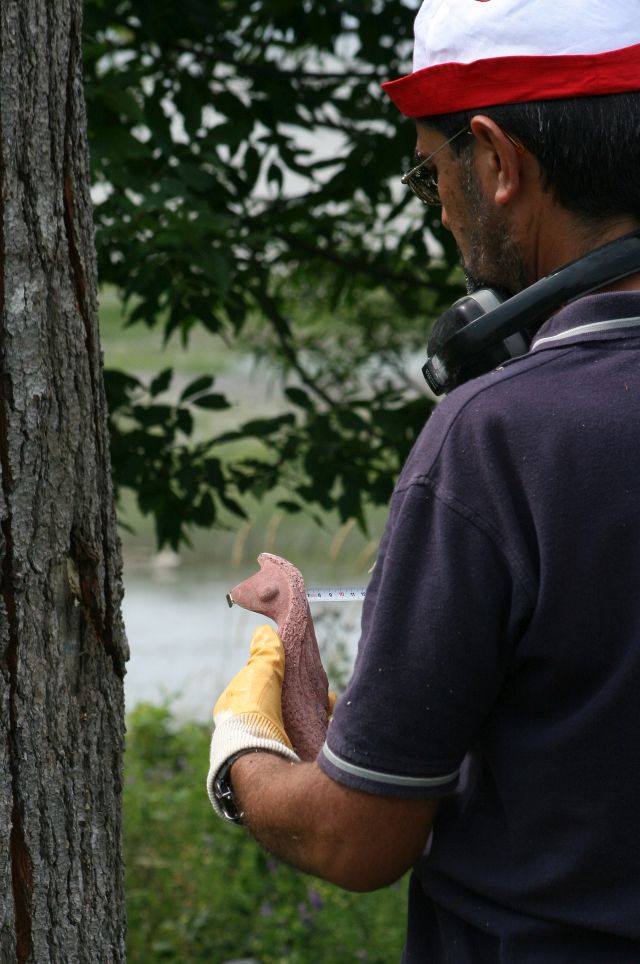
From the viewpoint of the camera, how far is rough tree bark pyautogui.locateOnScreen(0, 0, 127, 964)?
1.46 metres

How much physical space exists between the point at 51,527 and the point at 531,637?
2.17ft

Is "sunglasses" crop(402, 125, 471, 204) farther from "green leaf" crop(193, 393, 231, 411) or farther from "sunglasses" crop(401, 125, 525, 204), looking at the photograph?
"green leaf" crop(193, 393, 231, 411)

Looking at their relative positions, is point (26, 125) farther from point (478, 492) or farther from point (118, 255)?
point (118, 255)

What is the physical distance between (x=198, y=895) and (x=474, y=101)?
3.57 meters

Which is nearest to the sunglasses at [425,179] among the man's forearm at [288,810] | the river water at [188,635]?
the man's forearm at [288,810]

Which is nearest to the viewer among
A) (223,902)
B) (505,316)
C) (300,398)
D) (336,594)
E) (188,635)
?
(505,316)

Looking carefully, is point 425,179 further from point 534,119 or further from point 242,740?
point 242,740

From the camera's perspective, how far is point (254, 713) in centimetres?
138

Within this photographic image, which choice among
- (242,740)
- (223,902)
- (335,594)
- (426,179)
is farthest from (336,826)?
(223,902)

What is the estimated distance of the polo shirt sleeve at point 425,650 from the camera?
111 centimetres

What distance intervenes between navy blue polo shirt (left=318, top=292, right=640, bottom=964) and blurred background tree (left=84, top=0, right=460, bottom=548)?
6.14ft

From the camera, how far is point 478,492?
3.66ft

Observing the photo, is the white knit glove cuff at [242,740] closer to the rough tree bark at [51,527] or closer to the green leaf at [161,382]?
the rough tree bark at [51,527]

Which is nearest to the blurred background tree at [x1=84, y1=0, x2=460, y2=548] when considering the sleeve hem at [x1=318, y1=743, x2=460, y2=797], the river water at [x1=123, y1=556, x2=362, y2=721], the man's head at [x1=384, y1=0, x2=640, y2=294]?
the river water at [x1=123, y1=556, x2=362, y2=721]
